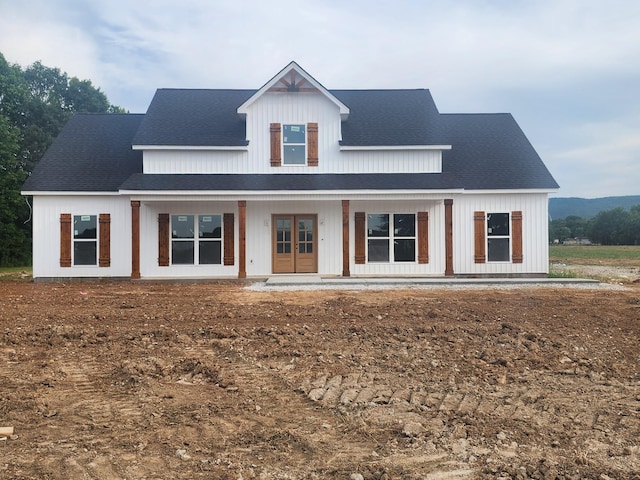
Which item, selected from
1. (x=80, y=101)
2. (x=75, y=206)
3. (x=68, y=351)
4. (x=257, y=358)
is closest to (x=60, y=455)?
(x=257, y=358)

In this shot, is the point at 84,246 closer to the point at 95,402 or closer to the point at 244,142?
the point at 244,142

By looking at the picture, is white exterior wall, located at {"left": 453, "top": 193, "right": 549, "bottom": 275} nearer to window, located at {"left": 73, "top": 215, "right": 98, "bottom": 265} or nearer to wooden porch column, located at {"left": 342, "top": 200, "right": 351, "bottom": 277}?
wooden porch column, located at {"left": 342, "top": 200, "right": 351, "bottom": 277}

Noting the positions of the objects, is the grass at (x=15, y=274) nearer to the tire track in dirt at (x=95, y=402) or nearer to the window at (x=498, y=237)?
the tire track in dirt at (x=95, y=402)

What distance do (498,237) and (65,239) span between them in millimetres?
14476

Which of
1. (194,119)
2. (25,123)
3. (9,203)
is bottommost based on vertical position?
(9,203)

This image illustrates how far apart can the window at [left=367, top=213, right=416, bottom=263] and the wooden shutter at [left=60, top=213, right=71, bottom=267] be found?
9964 millimetres

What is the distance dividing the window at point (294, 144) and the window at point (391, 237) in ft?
10.2

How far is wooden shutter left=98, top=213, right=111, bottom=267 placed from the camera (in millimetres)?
18156

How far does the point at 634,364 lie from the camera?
6895mm

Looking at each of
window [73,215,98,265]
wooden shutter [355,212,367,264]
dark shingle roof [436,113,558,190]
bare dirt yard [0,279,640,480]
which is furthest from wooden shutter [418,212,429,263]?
window [73,215,98,265]

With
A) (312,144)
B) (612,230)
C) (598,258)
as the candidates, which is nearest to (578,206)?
(612,230)

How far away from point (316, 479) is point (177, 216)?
15.4m

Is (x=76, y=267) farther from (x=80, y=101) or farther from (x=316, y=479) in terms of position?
(x=80, y=101)

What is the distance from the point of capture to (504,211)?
18.6 meters
